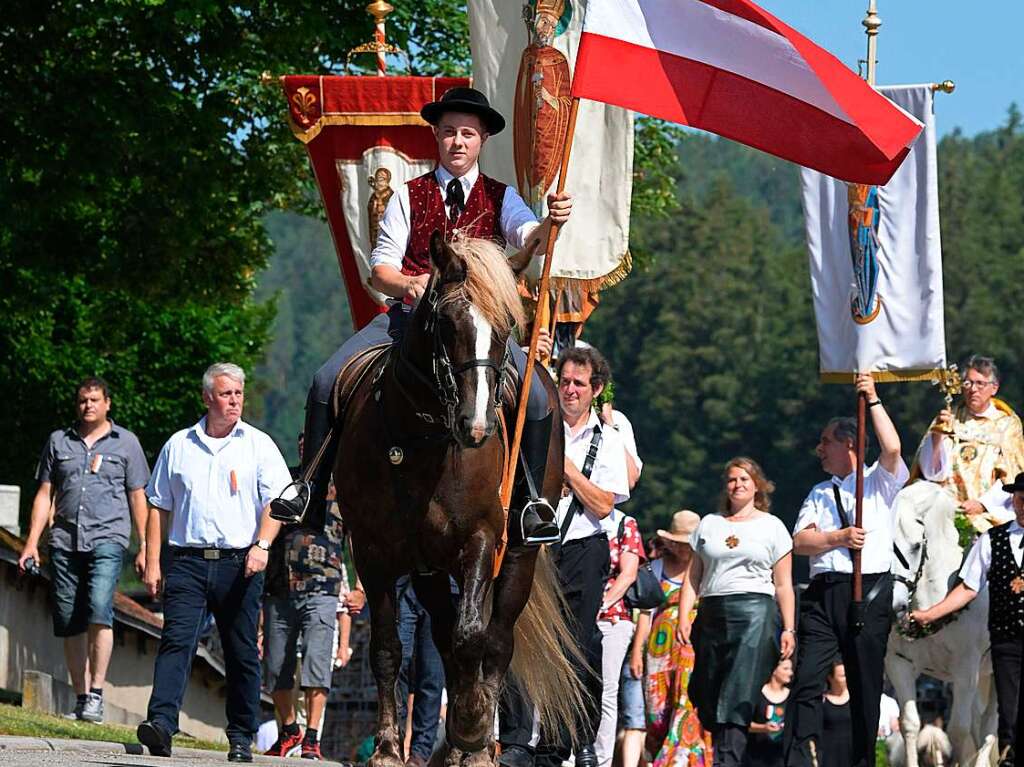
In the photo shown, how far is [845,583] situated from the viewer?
14617mm

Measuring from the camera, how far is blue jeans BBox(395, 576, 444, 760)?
13.2 meters

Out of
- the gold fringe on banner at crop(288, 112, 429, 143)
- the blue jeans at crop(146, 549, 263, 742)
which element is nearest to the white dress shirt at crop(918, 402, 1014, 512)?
the gold fringe on banner at crop(288, 112, 429, 143)

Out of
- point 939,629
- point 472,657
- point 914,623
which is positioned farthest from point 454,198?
point 939,629

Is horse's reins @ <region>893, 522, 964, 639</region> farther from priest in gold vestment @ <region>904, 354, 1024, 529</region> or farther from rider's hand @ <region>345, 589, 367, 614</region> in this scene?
rider's hand @ <region>345, 589, 367, 614</region>

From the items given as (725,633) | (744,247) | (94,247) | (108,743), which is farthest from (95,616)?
(744,247)

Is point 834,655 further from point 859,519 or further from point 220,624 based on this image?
point 220,624

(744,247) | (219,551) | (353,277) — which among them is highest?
(744,247)

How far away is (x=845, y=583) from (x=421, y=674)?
3066mm

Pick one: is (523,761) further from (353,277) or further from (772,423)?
(772,423)

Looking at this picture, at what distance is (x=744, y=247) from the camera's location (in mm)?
123125

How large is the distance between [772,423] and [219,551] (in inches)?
3775

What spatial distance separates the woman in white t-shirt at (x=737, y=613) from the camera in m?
14.2

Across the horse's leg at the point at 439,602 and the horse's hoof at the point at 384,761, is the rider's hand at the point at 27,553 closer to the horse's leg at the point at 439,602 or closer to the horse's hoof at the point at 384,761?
the horse's leg at the point at 439,602

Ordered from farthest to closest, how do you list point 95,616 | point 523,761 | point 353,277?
point 353,277 → point 95,616 → point 523,761
